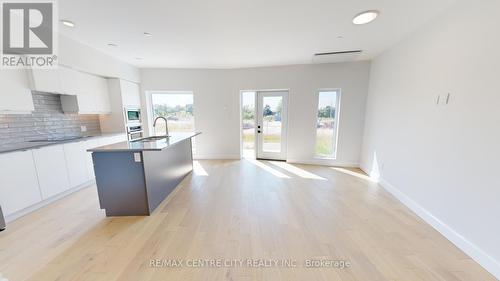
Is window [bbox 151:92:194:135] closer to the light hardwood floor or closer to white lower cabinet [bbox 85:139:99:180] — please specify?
white lower cabinet [bbox 85:139:99:180]

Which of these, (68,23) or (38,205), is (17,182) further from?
(68,23)

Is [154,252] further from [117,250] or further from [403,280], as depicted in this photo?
[403,280]

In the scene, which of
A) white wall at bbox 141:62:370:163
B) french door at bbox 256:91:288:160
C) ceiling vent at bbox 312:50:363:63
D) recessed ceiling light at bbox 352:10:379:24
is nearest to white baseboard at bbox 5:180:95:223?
white wall at bbox 141:62:370:163

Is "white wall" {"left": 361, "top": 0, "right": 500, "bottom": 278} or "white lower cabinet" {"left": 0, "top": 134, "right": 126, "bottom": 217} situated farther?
"white lower cabinet" {"left": 0, "top": 134, "right": 126, "bottom": 217}

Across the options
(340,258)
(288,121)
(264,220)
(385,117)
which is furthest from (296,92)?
(340,258)

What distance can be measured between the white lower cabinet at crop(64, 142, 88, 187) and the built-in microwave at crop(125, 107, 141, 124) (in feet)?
4.16

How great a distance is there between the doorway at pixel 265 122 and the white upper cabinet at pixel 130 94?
2847 millimetres

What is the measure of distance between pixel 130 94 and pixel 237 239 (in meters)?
4.40

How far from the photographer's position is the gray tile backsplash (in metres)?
2.58

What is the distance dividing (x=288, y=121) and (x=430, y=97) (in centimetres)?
274

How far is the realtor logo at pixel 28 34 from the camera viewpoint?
6.95ft

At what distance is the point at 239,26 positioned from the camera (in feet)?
8.11

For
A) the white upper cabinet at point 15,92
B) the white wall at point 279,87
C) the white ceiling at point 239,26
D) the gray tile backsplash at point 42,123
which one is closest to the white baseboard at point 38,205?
the gray tile backsplash at point 42,123

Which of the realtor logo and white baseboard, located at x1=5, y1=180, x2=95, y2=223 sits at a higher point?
the realtor logo
